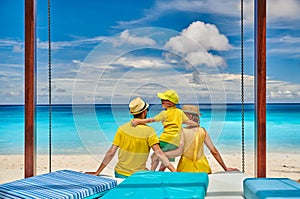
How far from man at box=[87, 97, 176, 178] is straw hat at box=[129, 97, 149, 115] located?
16cm

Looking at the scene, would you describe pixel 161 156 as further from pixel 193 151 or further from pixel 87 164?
pixel 87 164

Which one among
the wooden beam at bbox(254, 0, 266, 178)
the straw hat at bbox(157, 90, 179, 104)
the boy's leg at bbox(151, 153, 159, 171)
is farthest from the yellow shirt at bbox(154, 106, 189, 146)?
the wooden beam at bbox(254, 0, 266, 178)

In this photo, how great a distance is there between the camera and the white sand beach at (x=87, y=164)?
22.3ft

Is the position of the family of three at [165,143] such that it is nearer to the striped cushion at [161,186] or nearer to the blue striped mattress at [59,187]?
the striped cushion at [161,186]

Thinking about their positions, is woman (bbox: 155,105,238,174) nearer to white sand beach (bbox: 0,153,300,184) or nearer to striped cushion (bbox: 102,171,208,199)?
striped cushion (bbox: 102,171,208,199)

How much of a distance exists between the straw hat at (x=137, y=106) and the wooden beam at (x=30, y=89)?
1.01m

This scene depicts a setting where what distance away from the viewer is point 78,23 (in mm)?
7789

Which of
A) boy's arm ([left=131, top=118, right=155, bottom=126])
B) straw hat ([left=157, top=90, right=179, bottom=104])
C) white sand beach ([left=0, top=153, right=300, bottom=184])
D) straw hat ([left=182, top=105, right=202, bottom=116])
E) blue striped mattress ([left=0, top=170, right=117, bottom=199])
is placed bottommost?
white sand beach ([left=0, top=153, right=300, bottom=184])

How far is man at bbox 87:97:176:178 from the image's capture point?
4.25 meters

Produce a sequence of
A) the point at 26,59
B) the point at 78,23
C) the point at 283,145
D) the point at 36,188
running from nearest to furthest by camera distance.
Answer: the point at 36,188
the point at 26,59
the point at 78,23
the point at 283,145

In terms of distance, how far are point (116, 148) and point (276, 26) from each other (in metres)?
5.17

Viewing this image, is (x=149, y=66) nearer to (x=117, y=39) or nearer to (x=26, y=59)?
(x=117, y=39)

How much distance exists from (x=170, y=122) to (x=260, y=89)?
0.98m

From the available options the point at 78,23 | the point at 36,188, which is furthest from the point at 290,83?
the point at 36,188
